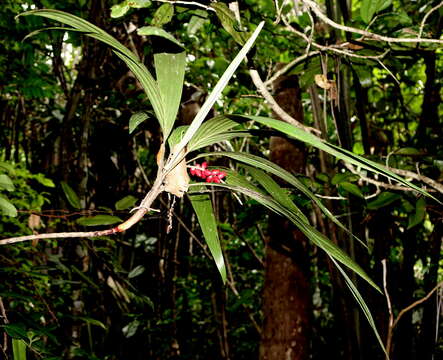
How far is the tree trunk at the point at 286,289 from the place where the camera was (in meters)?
1.46

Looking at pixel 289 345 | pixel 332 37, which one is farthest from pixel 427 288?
pixel 332 37

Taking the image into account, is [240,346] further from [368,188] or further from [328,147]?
[328,147]

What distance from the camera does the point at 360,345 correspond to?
1.19 m

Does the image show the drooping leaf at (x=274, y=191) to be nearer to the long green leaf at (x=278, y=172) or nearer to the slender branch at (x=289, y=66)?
the long green leaf at (x=278, y=172)

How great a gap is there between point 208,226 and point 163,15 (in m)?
0.52

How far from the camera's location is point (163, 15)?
2.80ft

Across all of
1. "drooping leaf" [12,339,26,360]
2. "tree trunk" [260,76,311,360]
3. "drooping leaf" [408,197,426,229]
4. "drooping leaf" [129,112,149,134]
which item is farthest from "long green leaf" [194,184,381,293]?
"tree trunk" [260,76,311,360]

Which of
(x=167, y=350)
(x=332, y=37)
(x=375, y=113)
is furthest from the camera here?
(x=167, y=350)

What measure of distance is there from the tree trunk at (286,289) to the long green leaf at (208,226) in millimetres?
959

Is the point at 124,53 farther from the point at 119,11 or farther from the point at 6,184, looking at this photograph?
the point at 6,184

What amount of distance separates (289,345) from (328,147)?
1227 mm

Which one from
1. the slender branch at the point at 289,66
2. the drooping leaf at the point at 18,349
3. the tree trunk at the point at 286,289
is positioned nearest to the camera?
the drooping leaf at the point at 18,349

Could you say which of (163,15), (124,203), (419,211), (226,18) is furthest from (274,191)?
(124,203)

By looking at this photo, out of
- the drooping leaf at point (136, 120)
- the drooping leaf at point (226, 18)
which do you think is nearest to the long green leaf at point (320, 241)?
the drooping leaf at point (136, 120)
